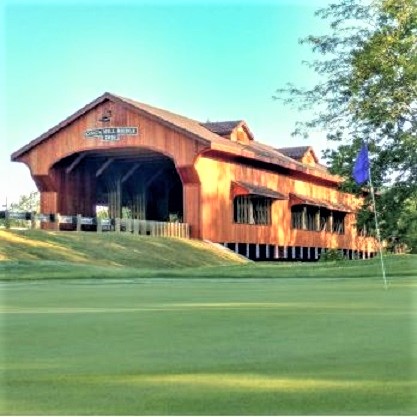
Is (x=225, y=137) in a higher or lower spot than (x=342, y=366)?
higher

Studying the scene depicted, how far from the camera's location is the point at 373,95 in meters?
32.2

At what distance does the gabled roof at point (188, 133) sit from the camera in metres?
39.3

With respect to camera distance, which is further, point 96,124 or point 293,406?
point 96,124

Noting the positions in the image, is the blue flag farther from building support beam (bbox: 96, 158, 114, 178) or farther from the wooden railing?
building support beam (bbox: 96, 158, 114, 178)

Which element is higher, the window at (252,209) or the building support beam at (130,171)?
the building support beam at (130,171)

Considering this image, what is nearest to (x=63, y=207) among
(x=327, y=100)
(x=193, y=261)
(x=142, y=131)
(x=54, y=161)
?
(x=54, y=161)

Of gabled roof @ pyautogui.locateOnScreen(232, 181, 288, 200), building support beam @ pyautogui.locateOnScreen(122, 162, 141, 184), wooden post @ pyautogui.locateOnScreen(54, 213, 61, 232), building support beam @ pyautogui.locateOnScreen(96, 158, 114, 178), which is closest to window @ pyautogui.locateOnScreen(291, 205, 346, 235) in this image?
gabled roof @ pyautogui.locateOnScreen(232, 181, 288, 200)

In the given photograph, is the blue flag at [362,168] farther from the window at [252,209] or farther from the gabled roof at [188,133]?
the window at [252,209]

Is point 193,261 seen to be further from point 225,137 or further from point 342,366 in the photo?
point 342,366

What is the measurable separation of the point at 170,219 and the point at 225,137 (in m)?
7.66

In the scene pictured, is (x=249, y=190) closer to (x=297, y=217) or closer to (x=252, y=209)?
(x=252, y=209)

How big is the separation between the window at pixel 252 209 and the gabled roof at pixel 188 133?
2.11 m

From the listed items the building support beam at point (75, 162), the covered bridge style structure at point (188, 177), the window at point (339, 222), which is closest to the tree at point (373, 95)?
the covered bridge style structure at point (188, 177)

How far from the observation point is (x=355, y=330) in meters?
6.58
